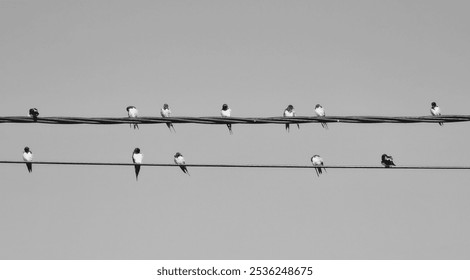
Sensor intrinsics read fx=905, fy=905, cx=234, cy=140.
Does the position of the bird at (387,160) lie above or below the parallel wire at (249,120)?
above

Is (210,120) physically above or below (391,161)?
below

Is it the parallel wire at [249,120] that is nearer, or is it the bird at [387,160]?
the parallel wire at [249,120]

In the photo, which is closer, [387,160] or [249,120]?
[249,120]

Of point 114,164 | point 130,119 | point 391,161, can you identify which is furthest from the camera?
point 391,161

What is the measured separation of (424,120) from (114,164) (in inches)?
156

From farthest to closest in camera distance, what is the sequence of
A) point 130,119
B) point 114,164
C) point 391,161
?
point 391,161, point 114,164, point 130,119

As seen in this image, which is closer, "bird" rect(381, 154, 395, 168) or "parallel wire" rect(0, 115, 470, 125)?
"parallel wire" rect(0, 115, 470, 125)

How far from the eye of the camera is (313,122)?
1027cm

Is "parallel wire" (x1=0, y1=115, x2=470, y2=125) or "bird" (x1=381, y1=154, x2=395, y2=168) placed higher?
"bird" (x1=381, y1=154, x2=395, y2=168)

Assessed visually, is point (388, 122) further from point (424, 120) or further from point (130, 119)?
point (130, 119)

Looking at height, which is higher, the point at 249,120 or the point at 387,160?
the point at 387,160
